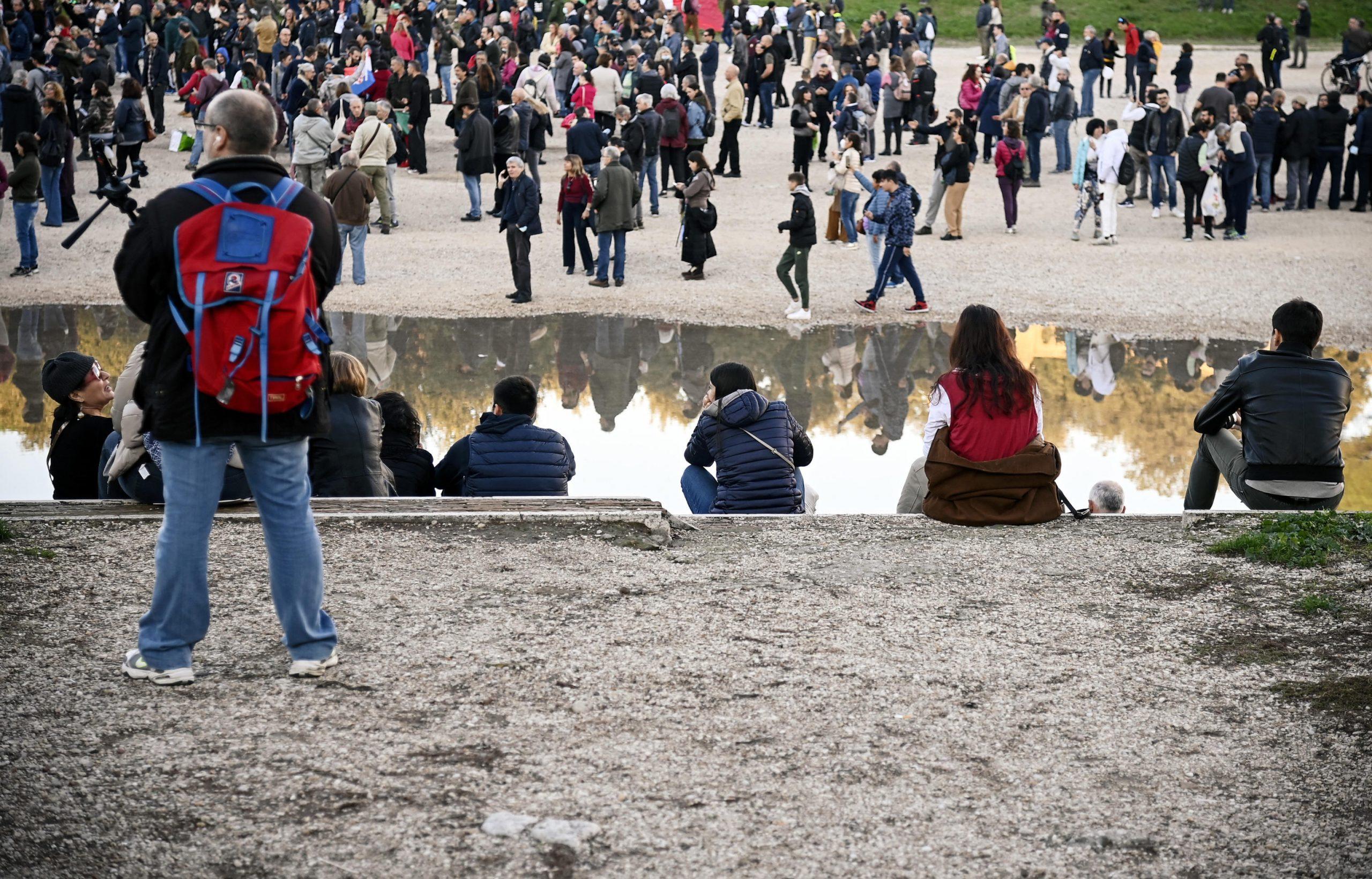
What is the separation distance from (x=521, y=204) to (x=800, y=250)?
313 centimetres

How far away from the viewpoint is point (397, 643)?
470 cm

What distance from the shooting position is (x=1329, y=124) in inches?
858

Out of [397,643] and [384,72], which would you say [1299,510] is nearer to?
[397,643]

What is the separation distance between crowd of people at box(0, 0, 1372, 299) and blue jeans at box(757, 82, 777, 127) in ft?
0.33

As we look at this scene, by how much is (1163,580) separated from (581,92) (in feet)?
61.6

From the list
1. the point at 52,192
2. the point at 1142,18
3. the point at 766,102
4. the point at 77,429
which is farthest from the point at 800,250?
the point at 1142,18

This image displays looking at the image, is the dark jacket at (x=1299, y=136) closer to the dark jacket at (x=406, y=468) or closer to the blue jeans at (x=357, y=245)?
the blue jeans at (x=357, y=245)

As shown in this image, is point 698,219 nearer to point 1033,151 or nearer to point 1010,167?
point 1010,167

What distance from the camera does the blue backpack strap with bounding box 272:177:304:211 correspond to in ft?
13.1

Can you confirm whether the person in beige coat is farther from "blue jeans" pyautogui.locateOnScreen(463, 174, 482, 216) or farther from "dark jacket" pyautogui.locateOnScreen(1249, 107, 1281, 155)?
"dark jacket" pyautogui.locateOnScreen(1249, 107, 1281, 155)

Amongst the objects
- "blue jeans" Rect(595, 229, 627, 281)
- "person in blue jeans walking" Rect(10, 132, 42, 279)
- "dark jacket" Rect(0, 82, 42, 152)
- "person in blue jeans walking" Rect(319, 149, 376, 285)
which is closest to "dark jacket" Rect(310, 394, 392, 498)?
"person in blue jeans walking" Rect(319, 149, 376, 285)

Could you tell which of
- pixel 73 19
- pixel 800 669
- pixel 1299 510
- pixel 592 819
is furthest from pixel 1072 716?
pixel 73 19

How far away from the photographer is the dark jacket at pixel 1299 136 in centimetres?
2167

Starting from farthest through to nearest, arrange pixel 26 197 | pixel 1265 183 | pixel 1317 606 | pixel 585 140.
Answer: pixel 1265 183, pixel 585 140, pixel 26 197, pixel 1317 606
